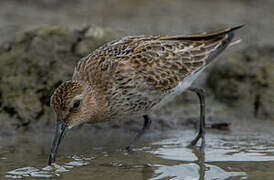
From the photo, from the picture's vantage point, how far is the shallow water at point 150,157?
637 centimetres

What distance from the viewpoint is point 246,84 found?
30.8 ft

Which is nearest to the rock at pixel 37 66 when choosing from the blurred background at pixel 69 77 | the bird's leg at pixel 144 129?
the blurred background at pixel 69 77

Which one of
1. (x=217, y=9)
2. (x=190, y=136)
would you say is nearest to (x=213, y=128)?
(x=190, y=136)

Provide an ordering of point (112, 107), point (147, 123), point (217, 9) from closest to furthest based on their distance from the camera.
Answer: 1. point (112, 107)
2. point (147, 123)
3. point (217, 9)

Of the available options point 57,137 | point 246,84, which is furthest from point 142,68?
point 246,84

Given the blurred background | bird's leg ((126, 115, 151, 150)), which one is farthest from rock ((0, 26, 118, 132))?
bird's leg ((126, 115, 151, 150))

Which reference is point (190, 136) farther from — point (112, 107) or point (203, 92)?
point (112, 107)

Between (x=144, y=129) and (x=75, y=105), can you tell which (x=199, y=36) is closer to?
(x=144, y=129)

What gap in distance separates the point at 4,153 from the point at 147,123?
7.08ft

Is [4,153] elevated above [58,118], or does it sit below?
below

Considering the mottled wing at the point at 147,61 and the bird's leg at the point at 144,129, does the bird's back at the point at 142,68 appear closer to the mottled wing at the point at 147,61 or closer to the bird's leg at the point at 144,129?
the mottled wing at the point at 147,61

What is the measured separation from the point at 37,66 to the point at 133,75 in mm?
2271

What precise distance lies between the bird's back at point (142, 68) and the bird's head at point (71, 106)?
0.25 meters

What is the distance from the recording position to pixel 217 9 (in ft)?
47.0
